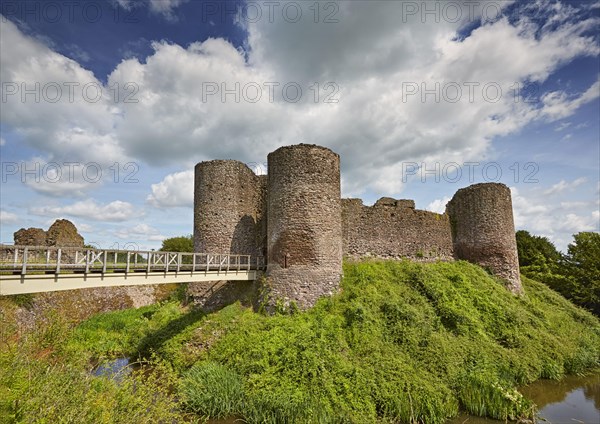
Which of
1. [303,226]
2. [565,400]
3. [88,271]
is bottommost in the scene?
[565,400]

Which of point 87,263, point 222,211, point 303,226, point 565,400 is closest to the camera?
point 87,263

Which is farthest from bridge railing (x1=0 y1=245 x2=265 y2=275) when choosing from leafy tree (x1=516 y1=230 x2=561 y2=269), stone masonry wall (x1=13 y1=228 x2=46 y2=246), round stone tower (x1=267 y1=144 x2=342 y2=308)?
leafy tree (x1=516 y1=230 x2=561 y2=269)

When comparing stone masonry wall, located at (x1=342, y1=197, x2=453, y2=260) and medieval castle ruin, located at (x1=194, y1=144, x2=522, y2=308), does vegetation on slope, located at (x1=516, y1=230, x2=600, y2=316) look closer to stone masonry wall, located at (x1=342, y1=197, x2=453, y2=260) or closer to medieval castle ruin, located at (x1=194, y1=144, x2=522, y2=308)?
medieval castle ruin, located at (x1=194, y1=144, x2=522, y2=308)

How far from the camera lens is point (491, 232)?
906 inches

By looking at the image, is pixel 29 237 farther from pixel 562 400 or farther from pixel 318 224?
pixel 562 400

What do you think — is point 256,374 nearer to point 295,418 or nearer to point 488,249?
point 295,418

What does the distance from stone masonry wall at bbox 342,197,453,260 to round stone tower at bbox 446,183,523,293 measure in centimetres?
135

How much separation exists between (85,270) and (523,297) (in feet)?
75.5

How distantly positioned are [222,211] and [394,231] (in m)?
10.7

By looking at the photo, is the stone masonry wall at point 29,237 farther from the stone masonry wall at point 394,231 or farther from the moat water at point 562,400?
the stone masonry wall at point 394,231

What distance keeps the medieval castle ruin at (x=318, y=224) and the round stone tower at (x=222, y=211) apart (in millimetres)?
56

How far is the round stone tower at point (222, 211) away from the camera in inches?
758

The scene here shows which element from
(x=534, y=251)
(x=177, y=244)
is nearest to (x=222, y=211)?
(x=177, y=244)

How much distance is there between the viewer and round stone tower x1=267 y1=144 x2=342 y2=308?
15.9m
